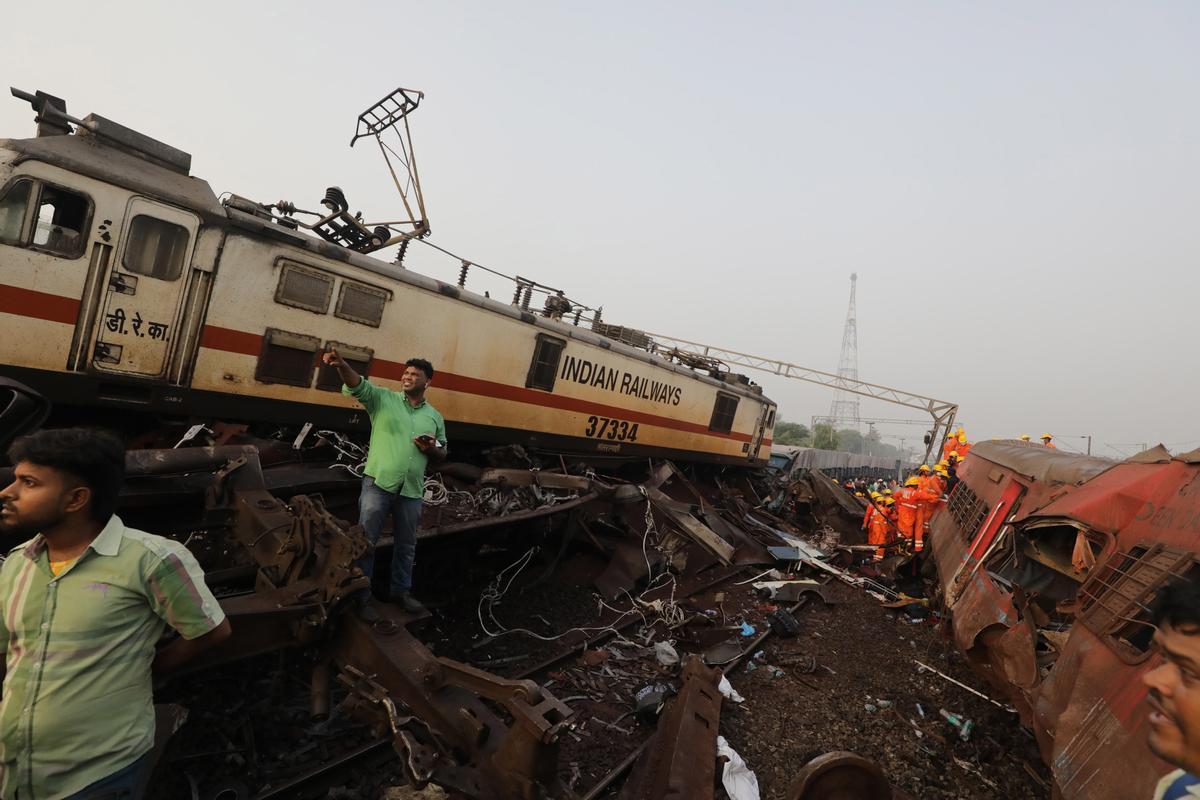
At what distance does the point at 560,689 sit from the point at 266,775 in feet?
8.09

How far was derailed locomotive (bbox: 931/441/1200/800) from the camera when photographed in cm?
314

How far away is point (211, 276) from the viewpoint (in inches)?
224

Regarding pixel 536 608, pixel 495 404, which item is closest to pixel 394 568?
pixel 536 608

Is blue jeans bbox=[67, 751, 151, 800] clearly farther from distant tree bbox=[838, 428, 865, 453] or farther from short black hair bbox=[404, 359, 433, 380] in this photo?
distant tree bbox=[838, 428, 865, 453]

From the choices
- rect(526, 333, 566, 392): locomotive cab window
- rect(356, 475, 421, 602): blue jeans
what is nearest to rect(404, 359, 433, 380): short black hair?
rect(356, 475, 421, 602): blue jeans

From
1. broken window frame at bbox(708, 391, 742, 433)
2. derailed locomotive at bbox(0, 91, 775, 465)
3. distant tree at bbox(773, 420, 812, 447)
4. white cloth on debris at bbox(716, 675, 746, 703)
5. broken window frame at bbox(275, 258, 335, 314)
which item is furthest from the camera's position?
distant tree at bbox(773, 420, 812, 447)

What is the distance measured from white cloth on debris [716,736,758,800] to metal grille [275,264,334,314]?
20.7 ft

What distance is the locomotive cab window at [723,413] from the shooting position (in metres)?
15.0

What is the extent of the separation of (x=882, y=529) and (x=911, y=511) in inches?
48.5

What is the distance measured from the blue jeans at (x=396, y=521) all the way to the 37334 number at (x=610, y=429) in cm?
644

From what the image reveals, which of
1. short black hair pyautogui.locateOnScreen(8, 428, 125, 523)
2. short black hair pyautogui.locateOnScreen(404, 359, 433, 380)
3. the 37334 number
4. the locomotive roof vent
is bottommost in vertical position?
the 37334 number

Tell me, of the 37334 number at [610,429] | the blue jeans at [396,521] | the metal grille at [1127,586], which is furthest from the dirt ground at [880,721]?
the 37334 number at [610,429]

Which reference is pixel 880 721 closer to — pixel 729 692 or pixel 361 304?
pixel 729 692

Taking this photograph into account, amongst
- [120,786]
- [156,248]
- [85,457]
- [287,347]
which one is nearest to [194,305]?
[156,248]
